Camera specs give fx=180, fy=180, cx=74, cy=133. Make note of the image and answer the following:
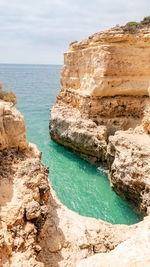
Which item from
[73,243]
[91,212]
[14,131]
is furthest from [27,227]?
[91,212]

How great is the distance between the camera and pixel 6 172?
273 inches

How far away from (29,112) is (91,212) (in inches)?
813

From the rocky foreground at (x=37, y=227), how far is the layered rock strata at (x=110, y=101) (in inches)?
174

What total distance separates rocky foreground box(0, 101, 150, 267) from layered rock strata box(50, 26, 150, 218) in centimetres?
442

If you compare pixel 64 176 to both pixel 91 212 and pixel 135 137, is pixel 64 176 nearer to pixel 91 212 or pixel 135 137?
pixel 91 212

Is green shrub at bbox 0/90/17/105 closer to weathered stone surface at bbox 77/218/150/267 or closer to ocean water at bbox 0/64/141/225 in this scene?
ocean water at bbox 0/64/141/225

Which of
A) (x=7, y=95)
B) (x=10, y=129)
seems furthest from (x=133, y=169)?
(x=7, y=95)

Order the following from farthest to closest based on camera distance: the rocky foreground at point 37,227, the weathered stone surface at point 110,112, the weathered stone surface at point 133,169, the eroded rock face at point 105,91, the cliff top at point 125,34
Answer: the eroded rock face at point 105,91 → the cliff top at point 125,34 → the weathered stone surface at point 110,112 → the weathered stone surface at point 133,169 → the rocky foreground at point 37,227

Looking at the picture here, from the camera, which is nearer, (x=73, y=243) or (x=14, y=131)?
(x=73, y=243)

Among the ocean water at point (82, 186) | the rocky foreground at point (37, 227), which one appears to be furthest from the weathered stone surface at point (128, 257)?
the ocean water at point (82, 186)

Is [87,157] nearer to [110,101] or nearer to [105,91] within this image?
[110,101]

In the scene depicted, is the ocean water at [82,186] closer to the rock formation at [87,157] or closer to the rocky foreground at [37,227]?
the rock formation at [87,157]

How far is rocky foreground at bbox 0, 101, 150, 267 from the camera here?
4.29 metres

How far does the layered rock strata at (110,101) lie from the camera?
1234 cm
